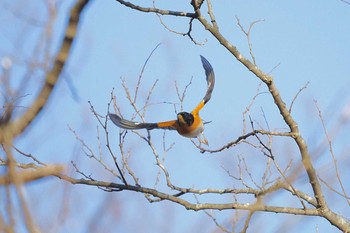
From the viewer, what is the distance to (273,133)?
3.69m

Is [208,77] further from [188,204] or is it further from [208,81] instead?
[188,204]

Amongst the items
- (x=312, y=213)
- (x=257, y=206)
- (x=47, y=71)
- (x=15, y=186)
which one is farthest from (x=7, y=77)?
(x=312, y=213)

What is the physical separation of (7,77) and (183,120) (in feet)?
12.3

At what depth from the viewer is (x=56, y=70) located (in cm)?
126

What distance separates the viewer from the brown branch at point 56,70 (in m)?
1.24

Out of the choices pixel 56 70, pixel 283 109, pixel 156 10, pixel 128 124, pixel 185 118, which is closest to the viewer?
pixel 56 70

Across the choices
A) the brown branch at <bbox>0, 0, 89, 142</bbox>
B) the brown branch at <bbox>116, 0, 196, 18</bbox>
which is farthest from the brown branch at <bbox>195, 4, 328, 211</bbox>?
the brown branch at <bbox>0, 0, 89, 142</bbox>

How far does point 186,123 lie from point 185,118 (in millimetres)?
48

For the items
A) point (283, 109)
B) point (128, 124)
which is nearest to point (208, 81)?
point (128, 124)

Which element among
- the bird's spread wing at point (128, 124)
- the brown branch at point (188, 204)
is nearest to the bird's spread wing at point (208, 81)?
the bird's spread wing at point (128, 124)

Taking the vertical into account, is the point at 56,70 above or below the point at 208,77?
below

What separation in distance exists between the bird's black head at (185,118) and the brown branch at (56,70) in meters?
3.74

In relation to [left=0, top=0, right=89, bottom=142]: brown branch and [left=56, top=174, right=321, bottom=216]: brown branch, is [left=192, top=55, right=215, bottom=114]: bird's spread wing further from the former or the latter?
[left=0, top=0, right=89, bottom=142]: brown branch

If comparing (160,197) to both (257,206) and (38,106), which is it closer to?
(257,206)
